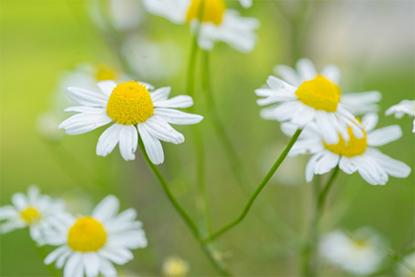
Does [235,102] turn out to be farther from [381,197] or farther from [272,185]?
[381,197]

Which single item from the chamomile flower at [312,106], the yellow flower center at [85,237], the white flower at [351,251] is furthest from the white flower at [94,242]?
the white flower at [351,251]

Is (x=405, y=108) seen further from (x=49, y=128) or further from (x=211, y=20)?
(x=49, y=128)

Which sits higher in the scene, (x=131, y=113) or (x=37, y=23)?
(x=37, y=23)

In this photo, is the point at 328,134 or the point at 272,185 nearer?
the point at 328,134

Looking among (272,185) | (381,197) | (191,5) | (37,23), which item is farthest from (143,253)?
(37,23)

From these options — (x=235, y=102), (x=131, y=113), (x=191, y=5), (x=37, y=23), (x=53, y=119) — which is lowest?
(x=131, y=113)

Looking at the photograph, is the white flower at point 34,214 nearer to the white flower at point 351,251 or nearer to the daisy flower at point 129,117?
the daisy flower at point 129,117

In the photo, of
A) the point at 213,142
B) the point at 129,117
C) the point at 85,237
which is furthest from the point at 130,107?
the point at 213,142
